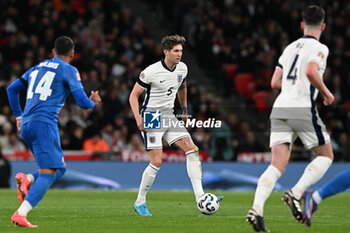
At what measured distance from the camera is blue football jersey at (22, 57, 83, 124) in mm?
7988

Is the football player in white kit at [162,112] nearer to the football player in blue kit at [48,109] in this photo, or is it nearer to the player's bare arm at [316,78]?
the football player in blue kit at [48,109]

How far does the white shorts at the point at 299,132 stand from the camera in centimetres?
739

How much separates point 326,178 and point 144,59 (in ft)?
20.7

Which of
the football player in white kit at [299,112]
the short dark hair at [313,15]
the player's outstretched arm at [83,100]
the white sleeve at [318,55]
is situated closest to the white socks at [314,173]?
the football player in white kit at [299,112]

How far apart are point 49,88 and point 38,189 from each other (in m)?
1.10

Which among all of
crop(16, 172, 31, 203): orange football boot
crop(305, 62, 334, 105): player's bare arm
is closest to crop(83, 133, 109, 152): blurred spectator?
crop(16, 172, 31, 203): orange football boot

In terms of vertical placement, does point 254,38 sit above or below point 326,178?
above

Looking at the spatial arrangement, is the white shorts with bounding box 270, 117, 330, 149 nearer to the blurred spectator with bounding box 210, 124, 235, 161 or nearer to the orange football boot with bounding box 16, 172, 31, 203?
the orange football boot with bounding box 16, 172, 31, 203

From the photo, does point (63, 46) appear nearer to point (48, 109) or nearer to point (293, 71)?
point (48, 109)

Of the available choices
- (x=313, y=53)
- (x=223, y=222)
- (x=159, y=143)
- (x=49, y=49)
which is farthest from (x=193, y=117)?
(x=313, y=53)

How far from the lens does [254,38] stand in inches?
888

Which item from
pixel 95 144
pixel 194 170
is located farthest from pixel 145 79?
pixel 95 144

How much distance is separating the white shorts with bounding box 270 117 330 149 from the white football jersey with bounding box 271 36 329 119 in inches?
2.8

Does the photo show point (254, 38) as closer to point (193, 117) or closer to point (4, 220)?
point (193, 117)
